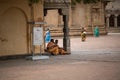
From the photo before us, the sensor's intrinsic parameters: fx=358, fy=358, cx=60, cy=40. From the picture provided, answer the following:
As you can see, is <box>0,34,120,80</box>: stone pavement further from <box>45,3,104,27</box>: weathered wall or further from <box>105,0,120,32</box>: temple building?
<box>105,0,120,32</box>: temple building

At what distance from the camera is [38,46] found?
19.9m

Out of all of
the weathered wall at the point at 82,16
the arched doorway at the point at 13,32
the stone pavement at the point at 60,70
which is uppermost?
the weathered wall at the point at 82,16

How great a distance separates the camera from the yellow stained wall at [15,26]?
18.9 m

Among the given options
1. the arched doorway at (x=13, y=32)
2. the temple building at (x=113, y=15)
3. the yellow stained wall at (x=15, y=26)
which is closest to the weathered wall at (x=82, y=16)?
the temple building at (x=113, y=15)

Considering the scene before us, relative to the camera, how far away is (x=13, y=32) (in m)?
19.2

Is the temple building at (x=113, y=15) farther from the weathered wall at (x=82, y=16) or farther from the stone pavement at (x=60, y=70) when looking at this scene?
the stone pavement at (x=60, y=70)

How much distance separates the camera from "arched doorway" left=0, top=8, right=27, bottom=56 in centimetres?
1894

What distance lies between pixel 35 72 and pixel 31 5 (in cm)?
677

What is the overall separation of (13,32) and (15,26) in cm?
34

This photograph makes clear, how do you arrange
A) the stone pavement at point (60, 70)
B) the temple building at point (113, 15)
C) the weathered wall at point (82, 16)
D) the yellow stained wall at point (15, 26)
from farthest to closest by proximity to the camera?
1. the temple building at point (113, 15)
2. the weathered wall at point (82, 16)
3. the yellow stained wall at point (15, 26)
4. the stone pavement at point (60, 70)

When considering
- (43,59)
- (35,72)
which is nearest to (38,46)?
(43,59)

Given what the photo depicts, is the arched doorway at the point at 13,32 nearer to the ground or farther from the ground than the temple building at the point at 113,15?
nearer to the ground

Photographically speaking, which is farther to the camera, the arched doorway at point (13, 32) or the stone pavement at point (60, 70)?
the arched doorway at point (13, 32)

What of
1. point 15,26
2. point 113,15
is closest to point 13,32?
point 15,26
